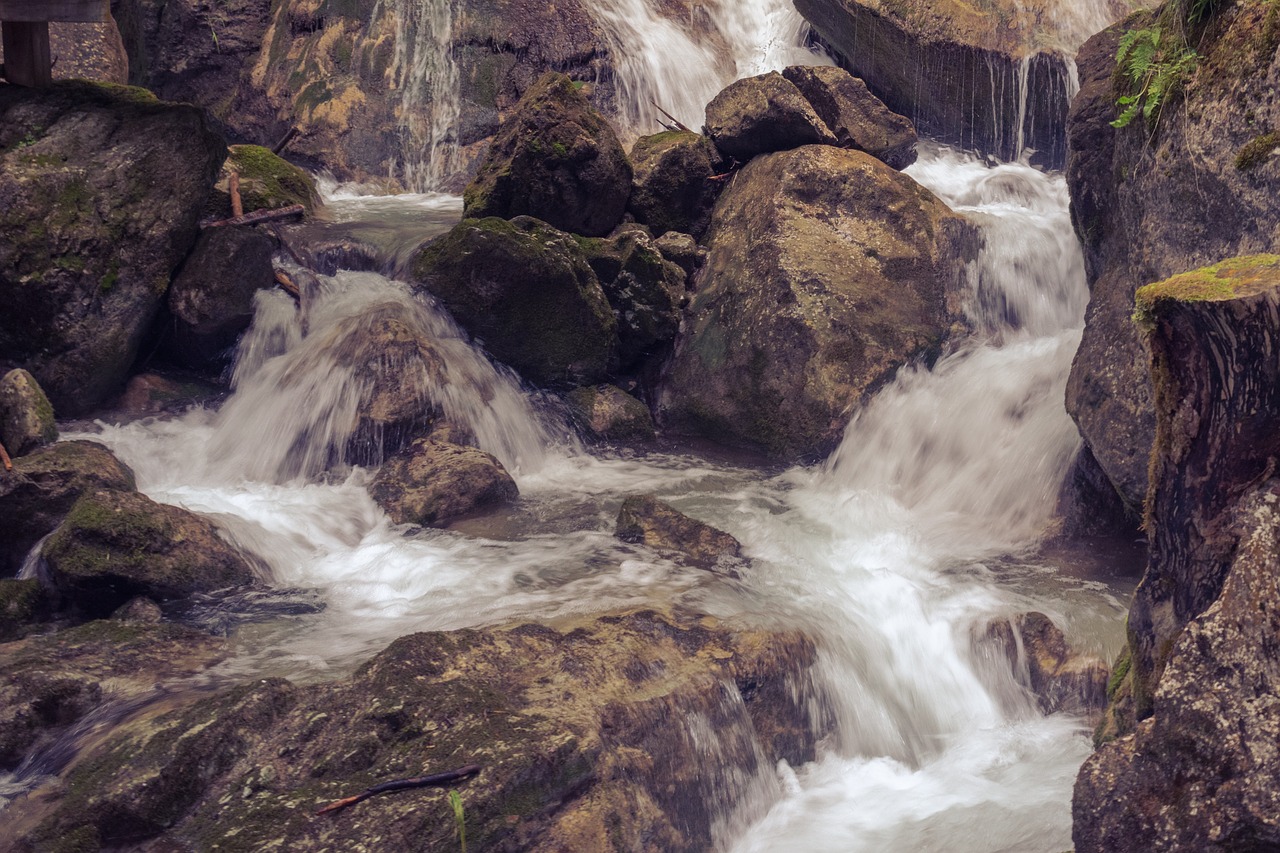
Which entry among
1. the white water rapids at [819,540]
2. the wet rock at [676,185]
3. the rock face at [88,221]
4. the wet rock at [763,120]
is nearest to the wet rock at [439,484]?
the white water rapids at [819,540]

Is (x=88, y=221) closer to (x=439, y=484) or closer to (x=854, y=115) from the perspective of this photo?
(x=439, y=484)

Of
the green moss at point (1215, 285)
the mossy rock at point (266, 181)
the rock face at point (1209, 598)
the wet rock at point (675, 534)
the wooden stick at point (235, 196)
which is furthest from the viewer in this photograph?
the mossy rock at point (266, 181)

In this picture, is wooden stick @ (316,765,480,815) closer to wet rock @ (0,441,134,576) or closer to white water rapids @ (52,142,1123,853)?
white water rapids @ (52,142,1123,853)

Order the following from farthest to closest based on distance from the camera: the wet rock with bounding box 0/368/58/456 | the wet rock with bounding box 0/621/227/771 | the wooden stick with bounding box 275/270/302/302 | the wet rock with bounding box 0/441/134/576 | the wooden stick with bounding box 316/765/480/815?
the wooden stick with bounding box 275/270/302/302, the wet rock with bounding box 0/368/58/456, the wet rock with bounding box 0/441/134/576, the wet rock with bounding box 0/621/227/771, the wooden stick with bounding box 316/765/480/815

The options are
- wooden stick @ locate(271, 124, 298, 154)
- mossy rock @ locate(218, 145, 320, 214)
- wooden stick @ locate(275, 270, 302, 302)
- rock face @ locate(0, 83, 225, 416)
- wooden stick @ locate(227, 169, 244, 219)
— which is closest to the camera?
rock face @ locate(0, 83, 225, 416)

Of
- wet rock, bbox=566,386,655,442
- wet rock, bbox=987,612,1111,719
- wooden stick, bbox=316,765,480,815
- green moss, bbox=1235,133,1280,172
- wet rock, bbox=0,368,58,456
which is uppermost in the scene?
green moss, bbox=1235,133,1280,172

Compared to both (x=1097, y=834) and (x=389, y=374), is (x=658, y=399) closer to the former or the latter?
(x=389, y=374)

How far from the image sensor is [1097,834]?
11.8 feet

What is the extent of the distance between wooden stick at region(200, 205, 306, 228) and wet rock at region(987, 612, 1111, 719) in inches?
288

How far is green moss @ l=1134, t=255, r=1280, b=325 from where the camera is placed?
343cm

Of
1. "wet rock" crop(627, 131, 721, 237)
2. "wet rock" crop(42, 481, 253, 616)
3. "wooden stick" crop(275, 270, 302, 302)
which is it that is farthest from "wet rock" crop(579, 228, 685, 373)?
"wet rock" crop(42, 481, 253, 616)

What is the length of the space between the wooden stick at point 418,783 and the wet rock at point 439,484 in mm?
3997

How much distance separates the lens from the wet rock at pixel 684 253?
1040 centimetres

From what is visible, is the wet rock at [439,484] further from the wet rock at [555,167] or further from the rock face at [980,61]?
the rock face at [980,61]
